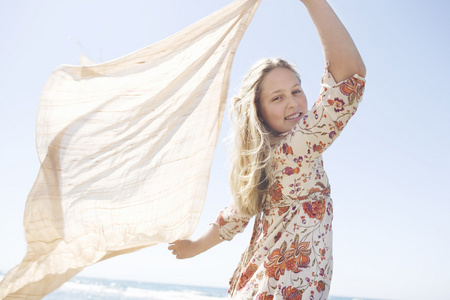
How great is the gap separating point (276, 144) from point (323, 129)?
1.10 feet

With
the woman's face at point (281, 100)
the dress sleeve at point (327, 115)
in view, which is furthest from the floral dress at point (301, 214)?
the woman's face at point (281, 100)

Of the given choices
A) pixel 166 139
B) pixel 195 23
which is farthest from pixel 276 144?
pixel 195 23

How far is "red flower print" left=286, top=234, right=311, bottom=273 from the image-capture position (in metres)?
1.75

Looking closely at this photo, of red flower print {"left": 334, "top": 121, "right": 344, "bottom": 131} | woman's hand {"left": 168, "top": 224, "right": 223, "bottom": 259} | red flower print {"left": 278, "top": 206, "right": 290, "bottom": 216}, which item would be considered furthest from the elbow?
woman's hand {"left": 168, "top": 224, "right": 223, "bottom": 259}

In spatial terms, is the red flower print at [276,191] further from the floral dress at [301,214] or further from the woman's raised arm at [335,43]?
the woman's raised arm at [335,43]

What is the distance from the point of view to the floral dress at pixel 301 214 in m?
1.73

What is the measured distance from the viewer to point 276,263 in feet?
6.00

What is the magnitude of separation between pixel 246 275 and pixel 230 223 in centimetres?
46

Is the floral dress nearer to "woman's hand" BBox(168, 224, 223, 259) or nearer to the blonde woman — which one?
the blonde woman

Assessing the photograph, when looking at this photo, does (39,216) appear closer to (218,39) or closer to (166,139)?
(166,139)

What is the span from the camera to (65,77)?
87.5 inches

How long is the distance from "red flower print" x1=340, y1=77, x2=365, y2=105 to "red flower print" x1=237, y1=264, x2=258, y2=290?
918 mm

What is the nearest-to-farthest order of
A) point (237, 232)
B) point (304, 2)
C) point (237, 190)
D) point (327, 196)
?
point (304, 2) < point (327, 196) < point (237, 190) < point (237, 232)

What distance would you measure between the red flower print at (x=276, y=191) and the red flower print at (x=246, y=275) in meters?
0.35
